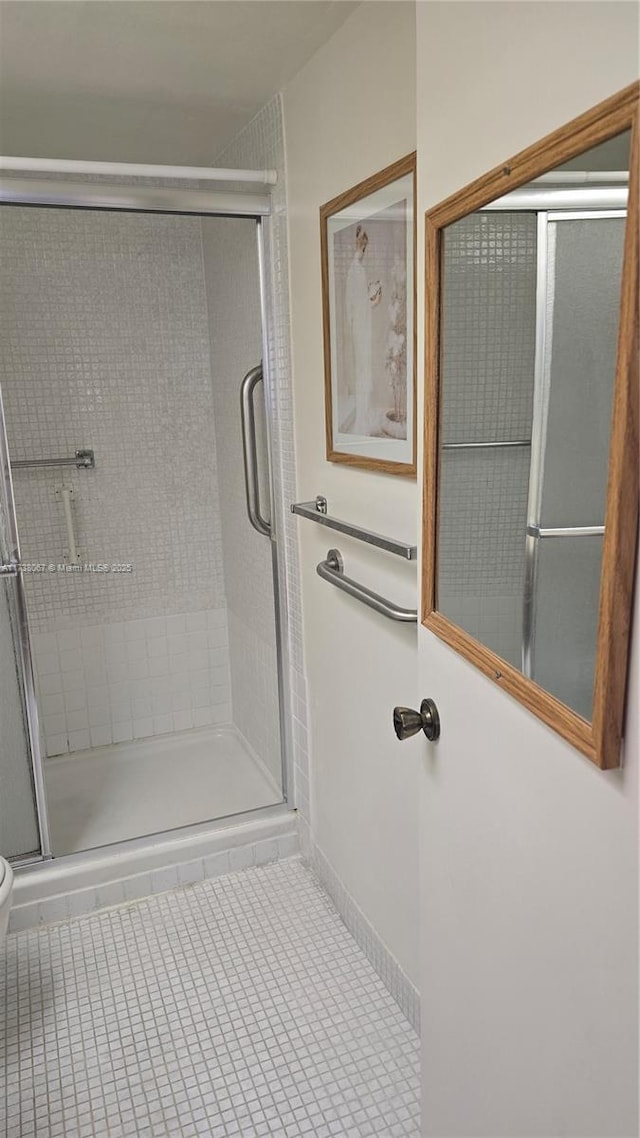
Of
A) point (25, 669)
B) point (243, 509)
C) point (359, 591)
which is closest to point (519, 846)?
point (359, 591)

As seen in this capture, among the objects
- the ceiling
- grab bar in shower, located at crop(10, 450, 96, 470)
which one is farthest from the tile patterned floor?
the ceiling

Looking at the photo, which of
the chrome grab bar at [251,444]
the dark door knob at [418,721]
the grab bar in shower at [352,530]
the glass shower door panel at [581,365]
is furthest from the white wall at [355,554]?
the glass shower door panel at [581,365]

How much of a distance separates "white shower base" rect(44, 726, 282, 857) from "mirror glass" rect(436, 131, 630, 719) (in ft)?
6.10

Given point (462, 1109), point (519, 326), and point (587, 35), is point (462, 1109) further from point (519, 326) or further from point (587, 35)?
point (587, 35)

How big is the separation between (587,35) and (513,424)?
0.37 m

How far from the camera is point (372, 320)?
1.56 meters

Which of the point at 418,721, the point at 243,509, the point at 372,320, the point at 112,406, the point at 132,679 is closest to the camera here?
the point at 418,721

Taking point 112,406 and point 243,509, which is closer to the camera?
point 243,509

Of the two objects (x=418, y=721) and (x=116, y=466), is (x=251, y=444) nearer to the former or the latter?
(x=116, y=466)

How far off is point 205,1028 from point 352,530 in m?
1.23


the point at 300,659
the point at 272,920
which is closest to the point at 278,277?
the point at 300,659

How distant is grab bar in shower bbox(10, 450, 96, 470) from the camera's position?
2809 millimetres

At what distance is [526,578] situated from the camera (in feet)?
2.87

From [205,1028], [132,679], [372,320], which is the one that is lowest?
[205,1028]
